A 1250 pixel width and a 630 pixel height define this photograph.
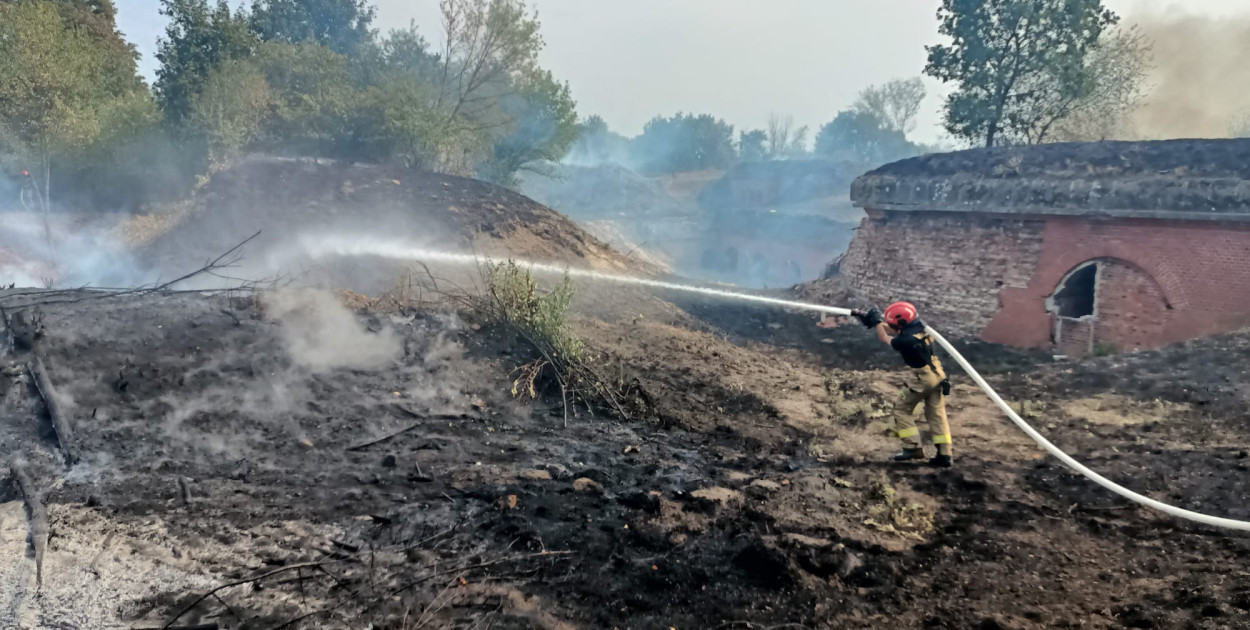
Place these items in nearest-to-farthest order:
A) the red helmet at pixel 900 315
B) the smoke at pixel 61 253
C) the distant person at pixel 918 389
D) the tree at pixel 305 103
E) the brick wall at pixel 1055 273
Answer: the distant person at pixel 918 389 < the red helmet at pixel 900 315 < the brick wall at pixel 1055 273 < the smoke at pixel 61 253 < the tree at pixel 305 103

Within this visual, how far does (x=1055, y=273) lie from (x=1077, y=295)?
871 mm

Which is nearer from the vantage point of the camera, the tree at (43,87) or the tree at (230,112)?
the tree at (43,87)

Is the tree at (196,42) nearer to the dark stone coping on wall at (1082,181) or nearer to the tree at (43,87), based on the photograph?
the tree at (43,87)

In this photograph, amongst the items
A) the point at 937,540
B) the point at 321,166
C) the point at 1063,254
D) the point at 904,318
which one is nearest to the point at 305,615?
the point at 937,540

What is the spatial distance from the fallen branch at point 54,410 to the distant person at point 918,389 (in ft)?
22.1

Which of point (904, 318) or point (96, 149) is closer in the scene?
point (904, 318)

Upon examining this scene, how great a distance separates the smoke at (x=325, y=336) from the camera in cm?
705

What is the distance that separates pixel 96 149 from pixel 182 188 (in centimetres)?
278

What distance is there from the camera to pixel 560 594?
380 centimetres

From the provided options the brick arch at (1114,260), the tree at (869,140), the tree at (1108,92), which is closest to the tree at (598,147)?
the tree at (869,140)

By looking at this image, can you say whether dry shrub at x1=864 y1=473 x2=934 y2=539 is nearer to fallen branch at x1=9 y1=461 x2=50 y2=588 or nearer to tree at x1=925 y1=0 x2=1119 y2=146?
fallen branch at x1=9 y1=461 x2=50 y2=588

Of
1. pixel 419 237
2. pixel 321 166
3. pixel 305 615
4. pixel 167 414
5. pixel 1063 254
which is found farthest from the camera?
pixel 321 166

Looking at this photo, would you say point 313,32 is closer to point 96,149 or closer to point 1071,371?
point 96,149

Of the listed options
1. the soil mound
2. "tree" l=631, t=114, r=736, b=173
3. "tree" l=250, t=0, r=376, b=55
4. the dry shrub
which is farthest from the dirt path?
"tree" l=631, t=114, r=736, b=173
